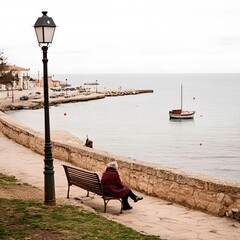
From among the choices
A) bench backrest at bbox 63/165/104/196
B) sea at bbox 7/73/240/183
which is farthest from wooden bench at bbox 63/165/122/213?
sea at bbox 7/73/240/183

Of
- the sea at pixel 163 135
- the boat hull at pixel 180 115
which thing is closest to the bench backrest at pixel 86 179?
the sea at pixel 163 135

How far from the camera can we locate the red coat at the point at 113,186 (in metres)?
8.52

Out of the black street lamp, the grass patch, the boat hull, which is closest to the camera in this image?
the grass patch

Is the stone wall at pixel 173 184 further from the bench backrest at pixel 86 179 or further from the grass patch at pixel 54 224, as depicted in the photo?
the grass patch at pixel 54 224

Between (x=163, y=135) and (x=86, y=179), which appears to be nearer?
(x=86, y=179)

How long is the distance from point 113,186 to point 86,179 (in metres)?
0.58

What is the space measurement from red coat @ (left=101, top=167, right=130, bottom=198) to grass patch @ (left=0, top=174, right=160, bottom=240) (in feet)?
2.16

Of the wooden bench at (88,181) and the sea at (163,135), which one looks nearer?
the wooden bench at (88,181)

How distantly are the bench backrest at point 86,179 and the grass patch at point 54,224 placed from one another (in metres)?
0.55

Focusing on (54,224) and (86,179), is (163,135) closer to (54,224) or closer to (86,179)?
(86,179)

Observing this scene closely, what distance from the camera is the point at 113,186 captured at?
28.2 feet

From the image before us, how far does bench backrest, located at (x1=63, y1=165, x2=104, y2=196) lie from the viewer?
8539 mm

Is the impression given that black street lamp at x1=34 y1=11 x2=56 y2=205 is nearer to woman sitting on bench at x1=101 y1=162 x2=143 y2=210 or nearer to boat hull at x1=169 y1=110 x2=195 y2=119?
woman sitting on bench at x1=101 y1=162 x2=143 y2=210

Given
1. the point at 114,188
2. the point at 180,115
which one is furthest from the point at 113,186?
the point at 180,115
